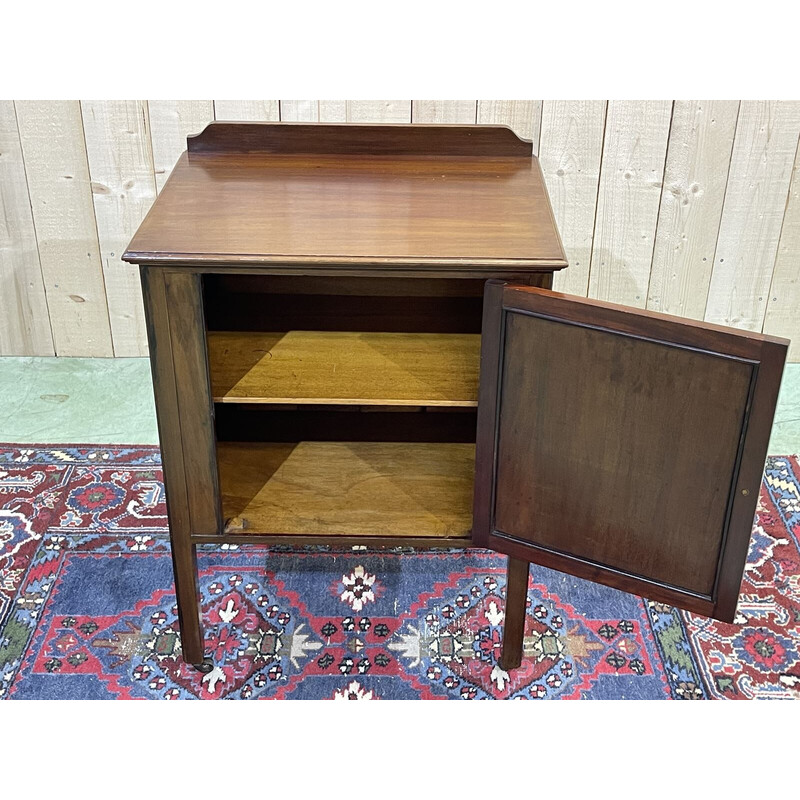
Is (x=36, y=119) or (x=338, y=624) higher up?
(x=36, y=119)

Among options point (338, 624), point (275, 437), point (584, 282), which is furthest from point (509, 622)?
point (584, 282)

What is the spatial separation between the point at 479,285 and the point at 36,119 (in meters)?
1.36

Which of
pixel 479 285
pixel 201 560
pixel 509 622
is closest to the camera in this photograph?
pixel 509 622

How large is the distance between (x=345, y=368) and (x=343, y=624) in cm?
63

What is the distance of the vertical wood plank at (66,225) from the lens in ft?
9.09

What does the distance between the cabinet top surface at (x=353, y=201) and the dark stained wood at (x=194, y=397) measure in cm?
6

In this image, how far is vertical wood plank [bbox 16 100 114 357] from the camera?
2.77m

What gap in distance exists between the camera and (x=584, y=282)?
2971mm

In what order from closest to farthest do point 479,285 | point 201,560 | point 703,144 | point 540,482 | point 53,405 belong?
point 540,482
point 479,285
point 201,560
point 703,144
point 53,405

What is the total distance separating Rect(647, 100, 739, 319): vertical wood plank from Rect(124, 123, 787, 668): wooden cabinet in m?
0.76

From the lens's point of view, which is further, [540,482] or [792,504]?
[792,504]

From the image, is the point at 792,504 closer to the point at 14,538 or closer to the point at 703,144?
the point at 703,144

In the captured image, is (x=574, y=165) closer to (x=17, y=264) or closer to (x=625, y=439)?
(x=625, y=439)

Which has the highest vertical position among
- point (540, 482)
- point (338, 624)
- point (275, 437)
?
point (540, 482)
